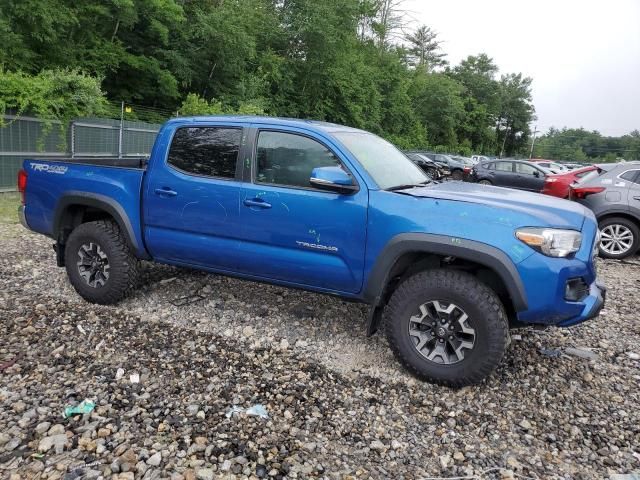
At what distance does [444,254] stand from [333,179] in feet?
3.00

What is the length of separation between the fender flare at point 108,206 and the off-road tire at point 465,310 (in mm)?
2332

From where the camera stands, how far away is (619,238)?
25.4 ft

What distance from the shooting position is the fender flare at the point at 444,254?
3133 millimetres

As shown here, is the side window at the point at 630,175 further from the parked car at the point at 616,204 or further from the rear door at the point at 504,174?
the rear door at the point at 504,174

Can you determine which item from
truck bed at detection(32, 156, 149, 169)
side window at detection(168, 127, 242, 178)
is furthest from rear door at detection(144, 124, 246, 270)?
truck bed at detection(32, 156, 149, 169)

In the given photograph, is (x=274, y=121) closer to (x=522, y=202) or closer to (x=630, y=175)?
(x=522, y=202)

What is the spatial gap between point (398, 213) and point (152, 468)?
2129mm

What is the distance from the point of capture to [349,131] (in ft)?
13.7

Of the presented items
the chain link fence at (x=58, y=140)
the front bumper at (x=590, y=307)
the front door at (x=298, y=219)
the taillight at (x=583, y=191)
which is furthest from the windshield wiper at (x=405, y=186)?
the chain link fence at (x=58, y=140)

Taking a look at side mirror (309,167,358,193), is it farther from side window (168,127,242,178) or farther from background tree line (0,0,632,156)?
background tree line (0,0,632,156)

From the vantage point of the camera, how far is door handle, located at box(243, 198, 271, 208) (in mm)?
3812

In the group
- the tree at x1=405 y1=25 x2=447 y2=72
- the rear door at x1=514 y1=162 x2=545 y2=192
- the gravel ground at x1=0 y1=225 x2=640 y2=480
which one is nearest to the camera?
the gravel ground at x1=0 y1=225 x2=640 y2=480

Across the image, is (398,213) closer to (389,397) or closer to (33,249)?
(389,397)

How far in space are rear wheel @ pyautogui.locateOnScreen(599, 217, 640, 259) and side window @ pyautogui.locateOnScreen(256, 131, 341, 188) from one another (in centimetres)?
598
